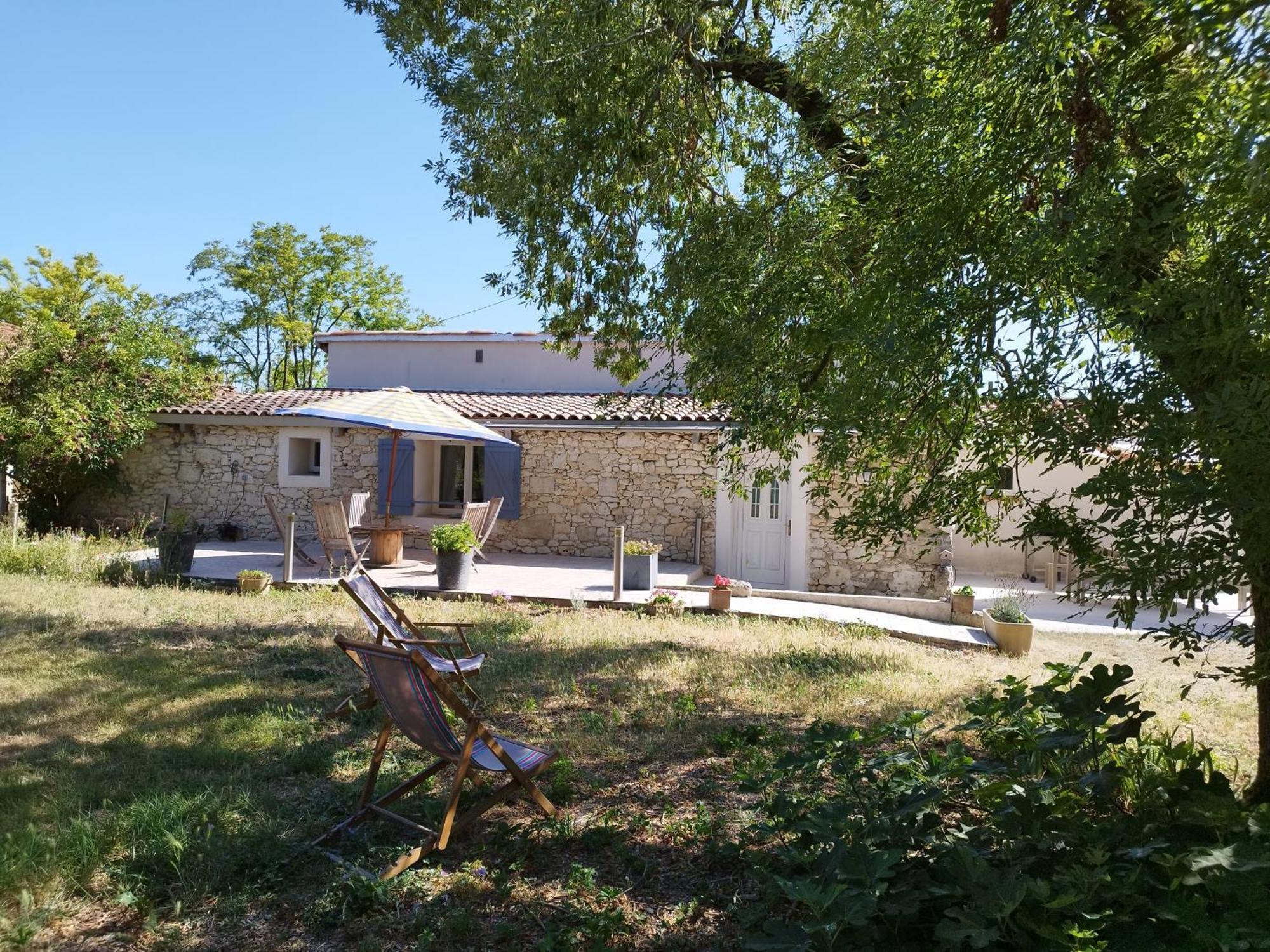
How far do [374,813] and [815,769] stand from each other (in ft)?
6.36

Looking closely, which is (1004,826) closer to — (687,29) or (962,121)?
(962,121)

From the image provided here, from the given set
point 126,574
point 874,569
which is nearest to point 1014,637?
point 874,569

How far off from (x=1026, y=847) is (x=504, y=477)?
41.8ft

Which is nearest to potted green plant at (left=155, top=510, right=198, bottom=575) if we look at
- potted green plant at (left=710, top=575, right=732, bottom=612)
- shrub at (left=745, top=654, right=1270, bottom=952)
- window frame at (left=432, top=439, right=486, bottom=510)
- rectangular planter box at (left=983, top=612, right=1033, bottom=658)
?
window frame at (left=432, top=439, right=486, bottom=510)

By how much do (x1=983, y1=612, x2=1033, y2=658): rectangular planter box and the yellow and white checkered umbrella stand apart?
289 inches

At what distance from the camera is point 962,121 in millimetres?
3338

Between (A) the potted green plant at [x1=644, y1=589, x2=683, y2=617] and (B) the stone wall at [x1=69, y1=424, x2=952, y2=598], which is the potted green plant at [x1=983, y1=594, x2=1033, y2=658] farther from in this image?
(A) the potted green plant at [x1=644, y1=589, x2=683, y2=617]

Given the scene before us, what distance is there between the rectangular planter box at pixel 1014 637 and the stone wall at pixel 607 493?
17.3ft

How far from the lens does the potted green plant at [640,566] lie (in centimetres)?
1134

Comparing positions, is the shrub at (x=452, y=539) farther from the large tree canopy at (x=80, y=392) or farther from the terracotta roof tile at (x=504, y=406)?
the large tree canopy at (x=80, y=392)

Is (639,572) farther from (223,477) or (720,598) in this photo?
(223,477)

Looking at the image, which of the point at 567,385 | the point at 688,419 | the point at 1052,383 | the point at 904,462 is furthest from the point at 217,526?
the point at 1052,383

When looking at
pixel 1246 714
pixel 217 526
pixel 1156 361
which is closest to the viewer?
pixel 1156 361

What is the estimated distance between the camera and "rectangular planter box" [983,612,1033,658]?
369 inches
